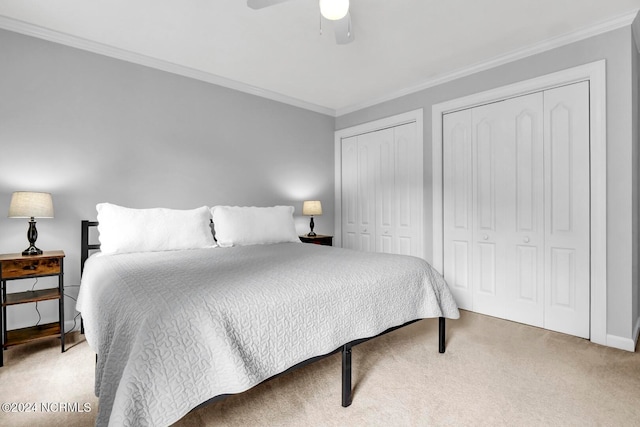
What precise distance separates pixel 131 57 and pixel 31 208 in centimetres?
170

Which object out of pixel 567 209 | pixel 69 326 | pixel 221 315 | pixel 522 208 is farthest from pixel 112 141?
pixel 567 209

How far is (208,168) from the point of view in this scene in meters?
3.69

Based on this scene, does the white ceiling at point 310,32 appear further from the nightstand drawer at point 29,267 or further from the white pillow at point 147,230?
the nightstand drawer at point 29,267

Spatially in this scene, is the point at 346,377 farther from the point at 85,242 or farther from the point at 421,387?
the point at 85,242

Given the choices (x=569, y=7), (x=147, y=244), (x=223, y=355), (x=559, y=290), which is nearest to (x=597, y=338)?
(x=559, y=290)

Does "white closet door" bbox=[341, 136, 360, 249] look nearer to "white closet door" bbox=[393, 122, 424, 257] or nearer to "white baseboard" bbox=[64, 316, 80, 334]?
"white closet door" bbox=[393, 122, 424, 257]

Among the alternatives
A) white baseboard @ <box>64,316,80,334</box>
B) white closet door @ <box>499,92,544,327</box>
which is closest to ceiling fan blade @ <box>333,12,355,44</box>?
white closet door @ <box>499,92,544,327</box>

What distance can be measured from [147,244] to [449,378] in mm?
2444

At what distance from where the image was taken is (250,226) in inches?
126

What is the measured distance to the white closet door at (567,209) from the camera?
8.89 feet

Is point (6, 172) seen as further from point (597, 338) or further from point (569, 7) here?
point (597, 338)

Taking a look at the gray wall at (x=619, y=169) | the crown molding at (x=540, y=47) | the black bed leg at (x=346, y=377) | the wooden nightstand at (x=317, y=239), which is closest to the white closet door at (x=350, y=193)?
the wooden nightstand at (x=317, y=239)

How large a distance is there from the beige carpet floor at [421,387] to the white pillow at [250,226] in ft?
4.46

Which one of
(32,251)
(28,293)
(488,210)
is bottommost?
(28,293)
